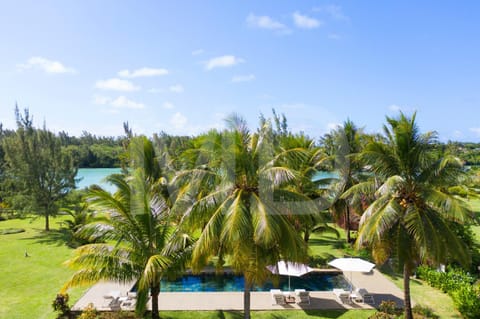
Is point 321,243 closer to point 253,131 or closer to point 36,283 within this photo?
point 253,131

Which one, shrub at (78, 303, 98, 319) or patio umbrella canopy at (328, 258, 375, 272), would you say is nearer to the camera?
shrub at (78, 303, 98, 319)

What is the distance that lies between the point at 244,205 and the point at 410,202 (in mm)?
5157

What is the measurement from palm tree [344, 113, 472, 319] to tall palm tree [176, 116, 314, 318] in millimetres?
2429

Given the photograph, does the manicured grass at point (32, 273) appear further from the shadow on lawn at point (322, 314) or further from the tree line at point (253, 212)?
the shadow on lawn at point (322, 314)

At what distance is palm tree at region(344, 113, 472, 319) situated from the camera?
29.6ft

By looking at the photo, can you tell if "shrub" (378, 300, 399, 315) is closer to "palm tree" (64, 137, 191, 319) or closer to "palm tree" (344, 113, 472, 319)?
"palm tree" (344, 113, 472, 319)

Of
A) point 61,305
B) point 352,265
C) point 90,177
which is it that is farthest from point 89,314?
point 90,177

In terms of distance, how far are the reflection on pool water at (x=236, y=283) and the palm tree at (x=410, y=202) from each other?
16.2 feet

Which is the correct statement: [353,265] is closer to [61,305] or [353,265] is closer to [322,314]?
[322,314]

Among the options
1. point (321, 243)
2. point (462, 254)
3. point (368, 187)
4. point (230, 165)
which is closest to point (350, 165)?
point (321, 243)

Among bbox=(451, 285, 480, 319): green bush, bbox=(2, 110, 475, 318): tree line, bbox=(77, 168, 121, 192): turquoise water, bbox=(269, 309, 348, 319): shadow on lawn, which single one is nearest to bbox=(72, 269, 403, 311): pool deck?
bbox=(269, 309, 348, 319): shadow on lawn

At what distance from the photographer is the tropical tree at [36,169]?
2222cm

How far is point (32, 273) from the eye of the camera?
597 inches

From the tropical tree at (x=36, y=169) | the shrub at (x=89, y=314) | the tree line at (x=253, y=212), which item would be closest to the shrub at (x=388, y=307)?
the tree line at (x=253, y=212)
